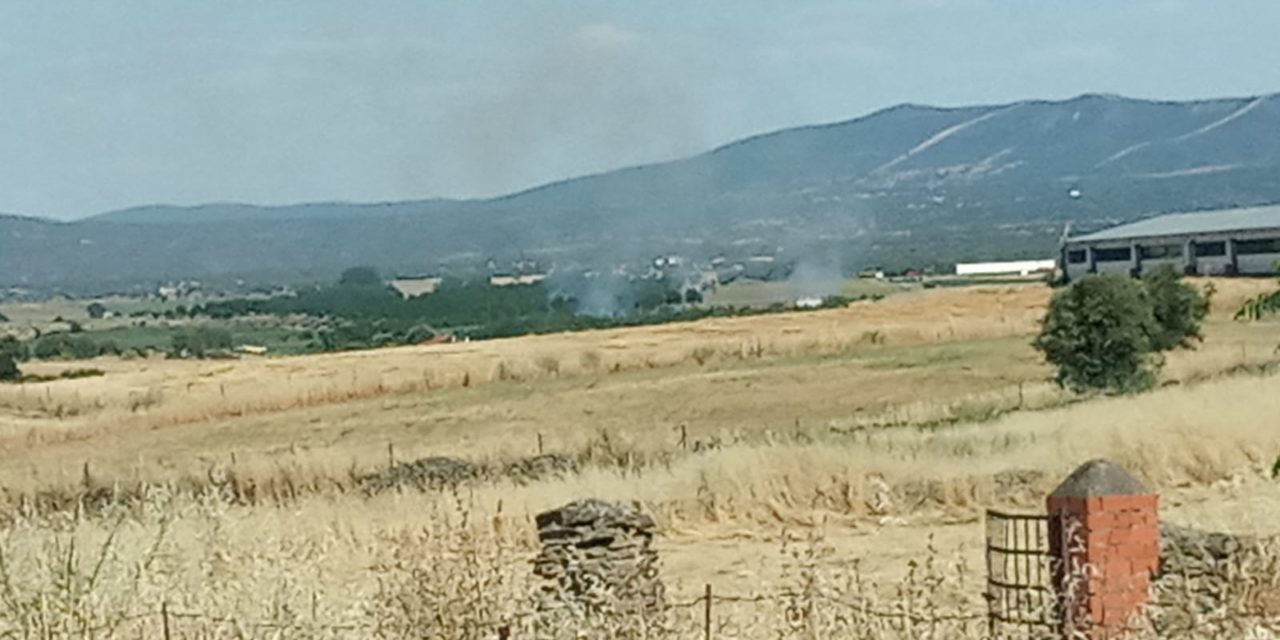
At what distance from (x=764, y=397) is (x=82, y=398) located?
20885 millimetres

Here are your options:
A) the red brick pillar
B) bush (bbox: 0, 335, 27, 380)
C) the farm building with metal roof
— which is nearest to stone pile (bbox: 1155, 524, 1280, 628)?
the red brick pillar

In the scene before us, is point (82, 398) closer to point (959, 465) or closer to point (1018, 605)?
point (959, 465)

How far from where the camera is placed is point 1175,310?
50.1m

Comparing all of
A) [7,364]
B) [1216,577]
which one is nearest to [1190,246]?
[7,364]

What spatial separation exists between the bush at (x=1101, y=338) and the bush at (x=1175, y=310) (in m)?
3.33

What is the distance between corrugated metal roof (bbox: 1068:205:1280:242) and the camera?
98438mm

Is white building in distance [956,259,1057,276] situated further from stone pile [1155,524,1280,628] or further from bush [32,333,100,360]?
stone pile [1155,524,1280,628]

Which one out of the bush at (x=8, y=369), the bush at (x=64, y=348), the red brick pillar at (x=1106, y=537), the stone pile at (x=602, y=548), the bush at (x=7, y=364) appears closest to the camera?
the red brick pillar at (x=1106, y=537)

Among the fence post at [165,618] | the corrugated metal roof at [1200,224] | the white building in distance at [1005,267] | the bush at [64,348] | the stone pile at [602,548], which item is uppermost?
the corrugated metal roof at [1200,224]

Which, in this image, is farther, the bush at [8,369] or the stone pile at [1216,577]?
the bush at [8,369]

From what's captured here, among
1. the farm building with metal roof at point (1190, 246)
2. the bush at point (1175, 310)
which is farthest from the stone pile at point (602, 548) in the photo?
the farm building with metal roof at point (1190, 246)

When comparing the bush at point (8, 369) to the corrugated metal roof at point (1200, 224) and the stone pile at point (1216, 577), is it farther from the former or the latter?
the stone pile at point (1216, 577)

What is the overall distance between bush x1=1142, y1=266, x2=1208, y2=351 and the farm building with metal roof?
38.8 meters

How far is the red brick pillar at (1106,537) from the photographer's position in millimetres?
9039
